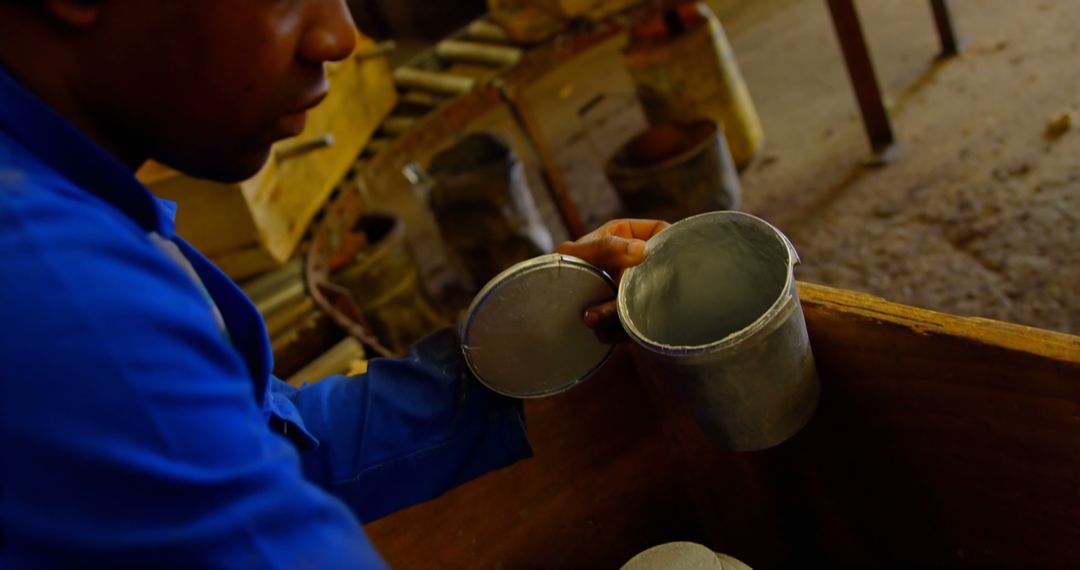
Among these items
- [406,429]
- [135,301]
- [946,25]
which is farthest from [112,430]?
[946,25]

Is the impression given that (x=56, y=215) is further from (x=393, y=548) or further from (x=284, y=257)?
(x=284, y=257)

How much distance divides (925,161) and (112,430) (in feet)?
13.9

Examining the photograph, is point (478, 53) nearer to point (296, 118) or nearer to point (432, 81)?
point (432, 81)

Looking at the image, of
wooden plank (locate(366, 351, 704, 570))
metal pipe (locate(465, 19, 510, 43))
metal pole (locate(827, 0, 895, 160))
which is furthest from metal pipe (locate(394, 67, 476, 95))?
wooden plank (locate(366, 351, 704, 570))

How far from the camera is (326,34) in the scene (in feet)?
3.07

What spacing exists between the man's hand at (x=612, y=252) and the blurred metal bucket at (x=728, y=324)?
4 cm

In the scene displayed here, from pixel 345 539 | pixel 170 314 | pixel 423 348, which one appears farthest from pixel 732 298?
pixel 170 314

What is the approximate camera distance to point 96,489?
65 centimetres

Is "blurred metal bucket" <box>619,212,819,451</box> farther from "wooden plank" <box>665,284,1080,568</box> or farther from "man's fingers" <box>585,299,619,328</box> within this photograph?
"wooden plank" <box>665,284,1080,568</box>

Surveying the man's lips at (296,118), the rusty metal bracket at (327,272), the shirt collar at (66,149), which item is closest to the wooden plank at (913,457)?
the man's lips at (296,118)

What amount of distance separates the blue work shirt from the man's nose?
0.25 metres

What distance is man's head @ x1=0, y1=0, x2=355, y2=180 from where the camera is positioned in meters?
Answer: 0.83

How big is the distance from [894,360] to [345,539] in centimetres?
101

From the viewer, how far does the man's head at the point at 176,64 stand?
83 cm
